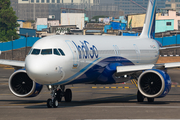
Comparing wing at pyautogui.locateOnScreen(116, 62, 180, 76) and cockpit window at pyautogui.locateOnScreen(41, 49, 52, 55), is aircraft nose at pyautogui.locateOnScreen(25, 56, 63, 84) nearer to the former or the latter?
cockpit window at pyautogui.locateOnScreen(41, 49, 52, 55)

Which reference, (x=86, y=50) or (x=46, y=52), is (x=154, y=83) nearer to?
(x=86, y=50)

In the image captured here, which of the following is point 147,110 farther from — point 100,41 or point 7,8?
point 7,8

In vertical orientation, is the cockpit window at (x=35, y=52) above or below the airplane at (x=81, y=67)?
above

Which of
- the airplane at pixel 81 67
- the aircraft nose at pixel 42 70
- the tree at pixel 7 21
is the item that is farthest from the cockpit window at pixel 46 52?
the tree at pixel 7 21

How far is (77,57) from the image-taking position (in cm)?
2517

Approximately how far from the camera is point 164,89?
25344 mm

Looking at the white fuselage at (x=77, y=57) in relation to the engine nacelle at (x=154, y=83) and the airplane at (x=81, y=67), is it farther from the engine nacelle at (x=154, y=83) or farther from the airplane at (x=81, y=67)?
the engine nacelle at (x=154, y=83)

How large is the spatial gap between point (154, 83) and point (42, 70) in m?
8.62

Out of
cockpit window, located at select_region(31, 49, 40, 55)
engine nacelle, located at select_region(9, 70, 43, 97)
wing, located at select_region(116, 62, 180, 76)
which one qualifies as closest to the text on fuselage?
wing, located at select_region(116, 62, 180, 76)

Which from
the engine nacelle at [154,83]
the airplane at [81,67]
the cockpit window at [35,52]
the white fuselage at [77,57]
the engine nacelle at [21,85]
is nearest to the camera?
the white fuselage at [77,57]

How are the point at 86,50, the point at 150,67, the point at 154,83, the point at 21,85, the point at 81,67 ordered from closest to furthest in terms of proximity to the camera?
the point at 81,67, the point at 154,83, the point at 86,50, the point at 150,67, the point at 21,85

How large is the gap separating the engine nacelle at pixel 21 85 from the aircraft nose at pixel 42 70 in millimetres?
4210

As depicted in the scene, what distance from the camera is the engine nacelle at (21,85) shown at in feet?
89.5

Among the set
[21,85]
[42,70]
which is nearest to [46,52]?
[42,70]
